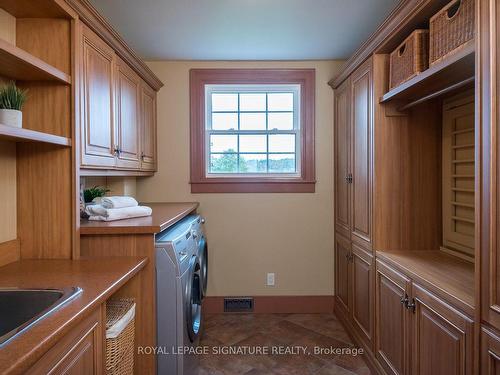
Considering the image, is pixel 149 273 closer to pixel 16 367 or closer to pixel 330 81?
pixel 16 367

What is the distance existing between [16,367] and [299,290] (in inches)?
103

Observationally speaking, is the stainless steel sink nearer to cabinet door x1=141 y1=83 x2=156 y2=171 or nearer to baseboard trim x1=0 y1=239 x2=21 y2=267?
baseboard trim x1=0 y1=239 x2=21 y2=267

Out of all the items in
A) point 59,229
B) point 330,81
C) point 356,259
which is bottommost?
point 356,259

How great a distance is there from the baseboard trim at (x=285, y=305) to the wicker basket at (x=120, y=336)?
5.04 feet

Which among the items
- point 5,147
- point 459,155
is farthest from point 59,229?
point 459,155

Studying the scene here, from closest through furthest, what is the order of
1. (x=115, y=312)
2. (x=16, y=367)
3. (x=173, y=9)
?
(x=16, y=367), (x=115, y=312), (x=173, y=9)

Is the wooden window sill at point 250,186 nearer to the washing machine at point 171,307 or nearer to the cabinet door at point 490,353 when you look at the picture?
the washing machine at point 171,307

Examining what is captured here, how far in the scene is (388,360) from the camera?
1841 mm

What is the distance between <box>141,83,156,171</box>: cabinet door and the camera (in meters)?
2.62

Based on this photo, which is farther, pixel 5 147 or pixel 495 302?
pixel 5 147

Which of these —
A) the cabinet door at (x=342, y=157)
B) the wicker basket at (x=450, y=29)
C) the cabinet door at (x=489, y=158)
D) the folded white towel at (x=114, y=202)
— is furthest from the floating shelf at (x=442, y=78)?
the folded white towel at (x=114, y=202)

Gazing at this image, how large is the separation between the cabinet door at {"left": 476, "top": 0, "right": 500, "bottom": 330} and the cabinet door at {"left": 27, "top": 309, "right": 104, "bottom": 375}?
132cm

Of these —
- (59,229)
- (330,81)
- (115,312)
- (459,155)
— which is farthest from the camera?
(330,81)

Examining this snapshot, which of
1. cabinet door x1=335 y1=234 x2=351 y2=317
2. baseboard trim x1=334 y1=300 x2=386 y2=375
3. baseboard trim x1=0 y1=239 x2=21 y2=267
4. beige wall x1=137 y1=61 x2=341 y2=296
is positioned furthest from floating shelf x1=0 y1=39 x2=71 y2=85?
baseboard trim x1=334 y1=300 x2=386 y2=375
